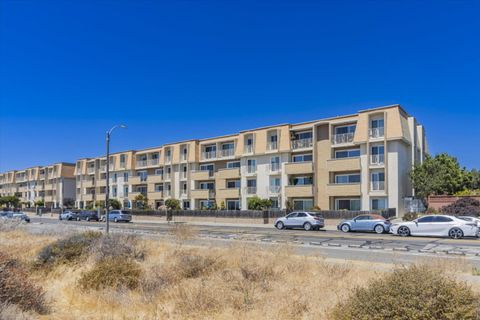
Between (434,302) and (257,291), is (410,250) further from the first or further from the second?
(434,302)

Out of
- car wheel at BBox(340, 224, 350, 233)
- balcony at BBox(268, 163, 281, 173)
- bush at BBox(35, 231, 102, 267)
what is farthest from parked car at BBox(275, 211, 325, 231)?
bush at BBox(35, 231, 102, 267)

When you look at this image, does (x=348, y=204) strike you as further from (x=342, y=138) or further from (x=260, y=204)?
(x=260, y=204)

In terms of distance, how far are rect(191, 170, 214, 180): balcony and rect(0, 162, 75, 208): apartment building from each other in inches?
1818

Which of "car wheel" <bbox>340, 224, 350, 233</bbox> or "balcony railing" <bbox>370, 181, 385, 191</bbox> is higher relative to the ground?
"balcony railing" <bbox>370, 181, 385, 191</bbox>

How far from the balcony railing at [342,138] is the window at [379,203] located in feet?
22.3

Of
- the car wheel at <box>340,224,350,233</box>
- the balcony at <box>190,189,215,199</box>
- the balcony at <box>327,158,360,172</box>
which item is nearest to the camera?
the car wheel at <box>340,224,350,233</box>

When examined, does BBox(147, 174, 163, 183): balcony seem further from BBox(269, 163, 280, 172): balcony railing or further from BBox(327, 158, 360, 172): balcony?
BBox(327, 158, 360, 172): balcony

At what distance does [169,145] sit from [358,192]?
3357cm

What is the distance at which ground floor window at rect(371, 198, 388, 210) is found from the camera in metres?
37.0

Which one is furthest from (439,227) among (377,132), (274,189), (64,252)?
(274,189)

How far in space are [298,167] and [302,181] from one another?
1882 mm

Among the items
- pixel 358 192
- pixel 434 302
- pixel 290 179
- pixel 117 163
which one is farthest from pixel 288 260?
pixel 117 163

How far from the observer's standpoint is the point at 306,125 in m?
44.1

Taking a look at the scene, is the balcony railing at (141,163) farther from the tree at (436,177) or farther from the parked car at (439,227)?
the parked car at (439,227)
